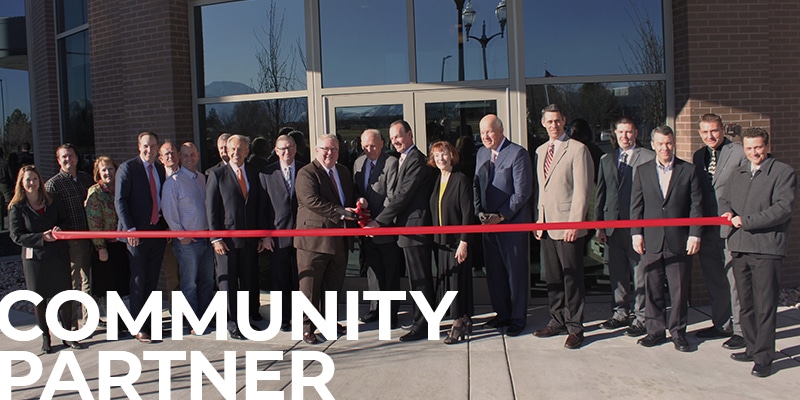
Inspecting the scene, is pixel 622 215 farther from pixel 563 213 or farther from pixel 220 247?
pixel 220 247

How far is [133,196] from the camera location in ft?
20.5

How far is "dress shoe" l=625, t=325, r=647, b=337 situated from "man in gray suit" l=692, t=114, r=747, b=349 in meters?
0.47

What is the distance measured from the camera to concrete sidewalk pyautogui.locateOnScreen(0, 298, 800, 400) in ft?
15.5

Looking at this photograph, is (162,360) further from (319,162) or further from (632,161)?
(632,161)

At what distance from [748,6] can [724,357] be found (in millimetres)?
3750

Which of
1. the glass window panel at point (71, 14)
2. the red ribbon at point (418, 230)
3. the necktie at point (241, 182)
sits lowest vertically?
the red ribbon at point (418, 230)

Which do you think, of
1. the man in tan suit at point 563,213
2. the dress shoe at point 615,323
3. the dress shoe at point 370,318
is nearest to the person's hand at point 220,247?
the dress shoe at point 370,318

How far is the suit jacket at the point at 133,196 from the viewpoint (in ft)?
20.2

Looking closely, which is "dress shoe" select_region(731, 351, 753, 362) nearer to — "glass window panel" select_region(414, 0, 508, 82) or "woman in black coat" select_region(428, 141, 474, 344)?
"woman in black coat" select_region(428, 141, 474, 344)

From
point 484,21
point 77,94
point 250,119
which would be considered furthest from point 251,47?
point 77,94

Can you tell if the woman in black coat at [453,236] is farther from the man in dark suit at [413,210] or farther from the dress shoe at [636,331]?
the dress shoe at [636,331]

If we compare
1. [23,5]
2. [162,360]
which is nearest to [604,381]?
[162,360]

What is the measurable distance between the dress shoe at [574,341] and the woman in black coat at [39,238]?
450 centimetres

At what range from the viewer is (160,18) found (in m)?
7.90
